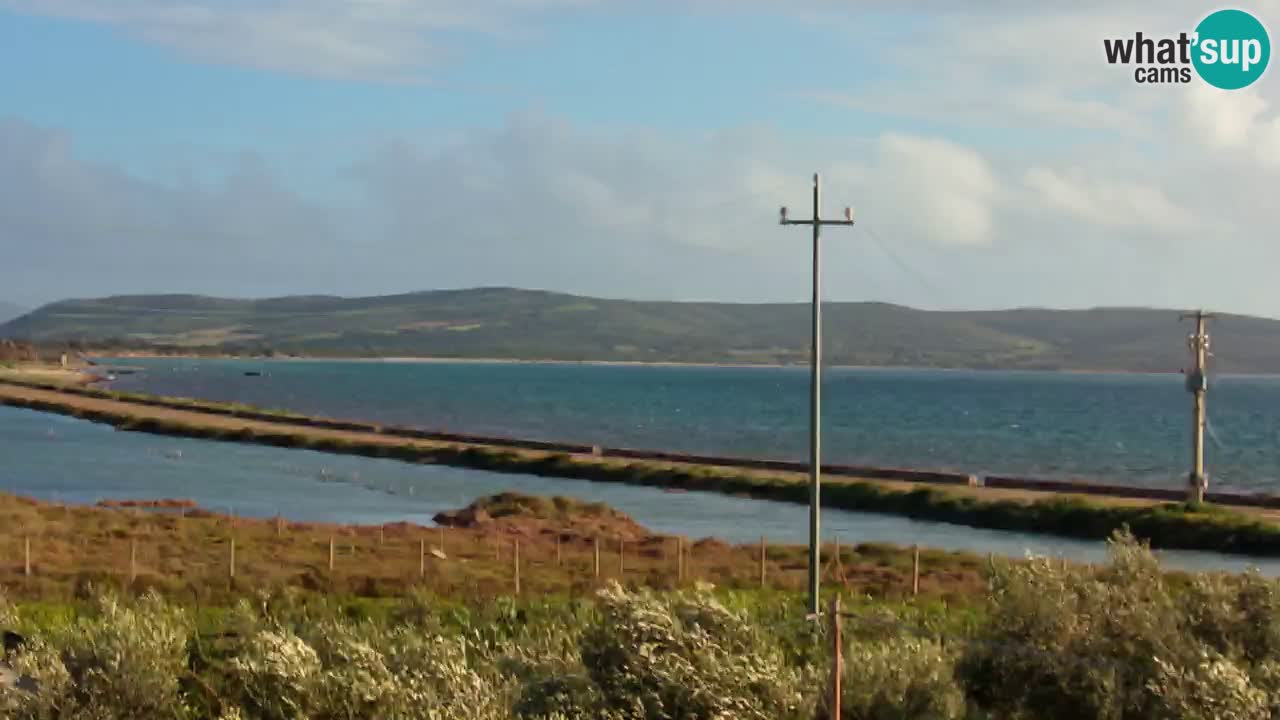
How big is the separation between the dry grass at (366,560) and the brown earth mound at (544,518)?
0.50 metres

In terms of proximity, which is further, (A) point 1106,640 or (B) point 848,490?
(B) point 848,490

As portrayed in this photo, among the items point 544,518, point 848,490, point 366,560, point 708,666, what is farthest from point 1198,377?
point 708,666

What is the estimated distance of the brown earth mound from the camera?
55.9m

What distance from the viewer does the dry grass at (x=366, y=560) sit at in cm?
3631

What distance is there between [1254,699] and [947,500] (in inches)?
2074

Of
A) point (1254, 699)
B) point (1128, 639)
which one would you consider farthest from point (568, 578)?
point (1254, 699)

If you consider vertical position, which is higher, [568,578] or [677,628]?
[677,628]

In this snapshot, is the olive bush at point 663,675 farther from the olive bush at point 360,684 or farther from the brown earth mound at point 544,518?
the brown earth mound at point 544,518

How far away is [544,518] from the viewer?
196 ft

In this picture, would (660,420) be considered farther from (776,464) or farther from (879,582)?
(879,582)

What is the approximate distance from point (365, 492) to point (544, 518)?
676 inches

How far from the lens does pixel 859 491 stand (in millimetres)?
73812

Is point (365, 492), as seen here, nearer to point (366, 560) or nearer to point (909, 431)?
point (366, 560)

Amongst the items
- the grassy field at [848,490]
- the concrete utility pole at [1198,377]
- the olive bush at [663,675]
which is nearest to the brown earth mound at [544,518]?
the grassy field at [848,490]
